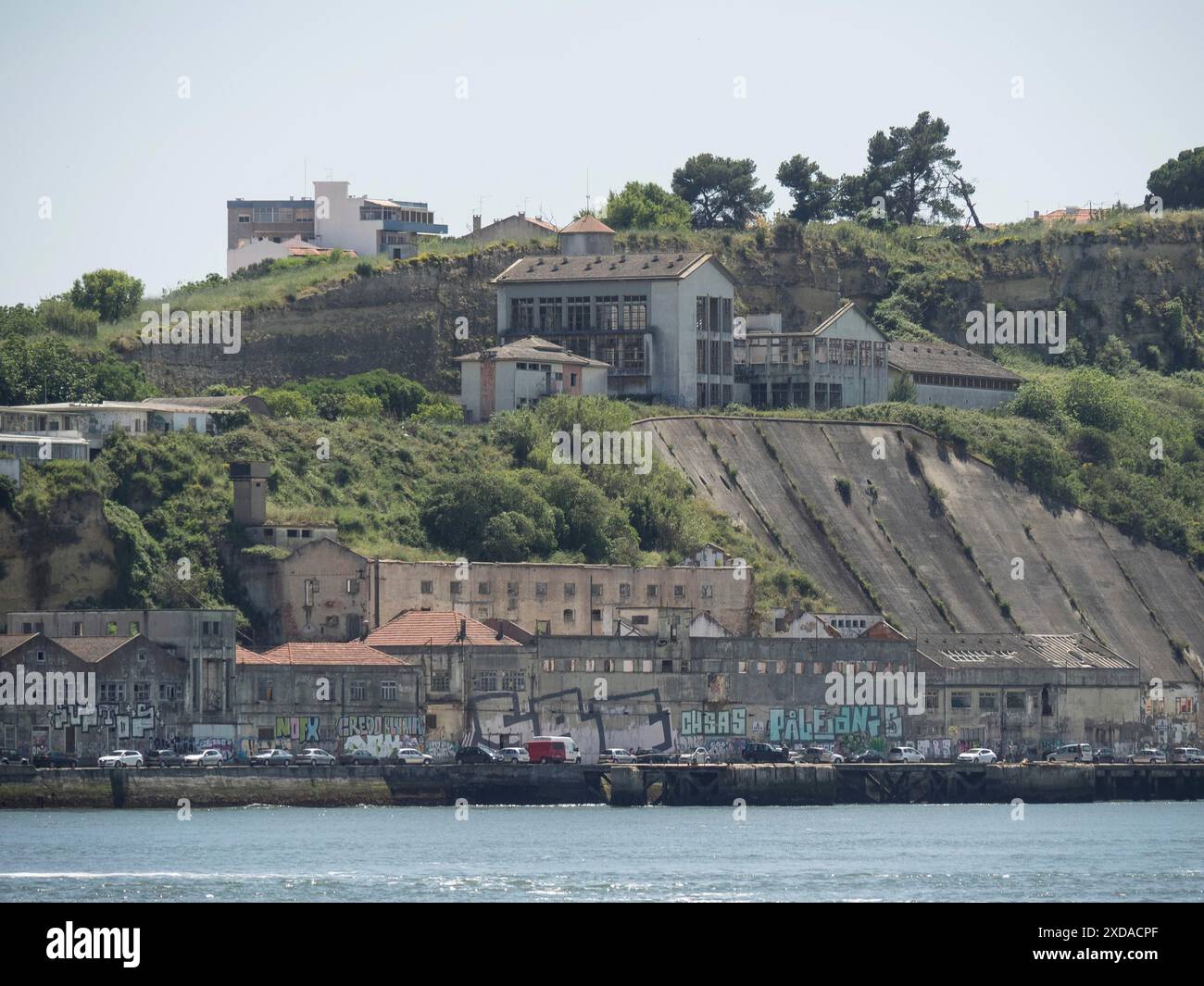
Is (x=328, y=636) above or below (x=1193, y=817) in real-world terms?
above

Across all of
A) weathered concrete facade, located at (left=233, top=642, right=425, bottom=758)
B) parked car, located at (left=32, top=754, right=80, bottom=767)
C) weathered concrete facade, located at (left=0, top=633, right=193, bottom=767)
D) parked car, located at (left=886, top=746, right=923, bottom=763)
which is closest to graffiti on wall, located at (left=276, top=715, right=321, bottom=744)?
weathered concrete facade, located at (left=233, top=642, right=425, bottom=758)

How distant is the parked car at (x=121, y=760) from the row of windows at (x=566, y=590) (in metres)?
19.7

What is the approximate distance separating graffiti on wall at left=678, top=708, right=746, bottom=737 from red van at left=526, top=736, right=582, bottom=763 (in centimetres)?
739

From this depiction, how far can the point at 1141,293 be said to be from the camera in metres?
168

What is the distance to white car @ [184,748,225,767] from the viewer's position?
88.8 m

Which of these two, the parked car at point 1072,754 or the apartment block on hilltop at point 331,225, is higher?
the apartment block on hilltop at point 331,225

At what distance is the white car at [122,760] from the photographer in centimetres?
8700

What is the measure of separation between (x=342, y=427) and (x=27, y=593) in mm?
23949

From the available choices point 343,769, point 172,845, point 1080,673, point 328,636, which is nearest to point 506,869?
point 172,845

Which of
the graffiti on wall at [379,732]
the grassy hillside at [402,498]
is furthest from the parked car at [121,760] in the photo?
the grassy hillside at [402,498]

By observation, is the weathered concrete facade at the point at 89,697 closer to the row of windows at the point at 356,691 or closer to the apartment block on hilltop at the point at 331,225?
the row of windows at the point at 356,691

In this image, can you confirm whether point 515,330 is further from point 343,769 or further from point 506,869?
point 506,869

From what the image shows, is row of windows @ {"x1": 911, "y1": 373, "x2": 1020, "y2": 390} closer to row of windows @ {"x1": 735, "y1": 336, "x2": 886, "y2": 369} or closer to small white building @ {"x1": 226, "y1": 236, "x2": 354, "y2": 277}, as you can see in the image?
row of windows @ {"x1": 735, "y1": 336, "x2": 886, "y2": 369}

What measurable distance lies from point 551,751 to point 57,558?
823 inches
